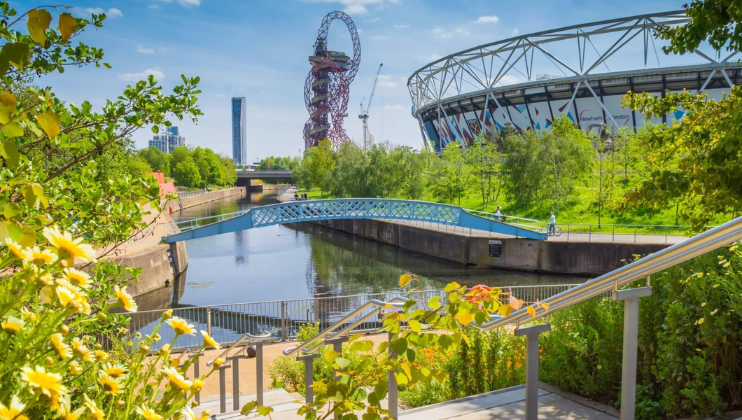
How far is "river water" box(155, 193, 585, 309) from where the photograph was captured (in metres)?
24.9

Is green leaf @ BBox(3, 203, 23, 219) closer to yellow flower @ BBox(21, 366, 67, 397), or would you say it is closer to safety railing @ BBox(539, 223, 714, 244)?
yellow flower @ BBox(21, 366, 67, 397)

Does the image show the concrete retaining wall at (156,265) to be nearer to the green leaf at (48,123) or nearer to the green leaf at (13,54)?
the green leaf at (48,123)

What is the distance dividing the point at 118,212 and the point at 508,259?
26.6m

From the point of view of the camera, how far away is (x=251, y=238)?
43.9 meters

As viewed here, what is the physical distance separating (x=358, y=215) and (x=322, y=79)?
74894mm

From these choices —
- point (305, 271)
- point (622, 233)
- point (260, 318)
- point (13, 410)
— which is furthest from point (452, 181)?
point (13, 410)

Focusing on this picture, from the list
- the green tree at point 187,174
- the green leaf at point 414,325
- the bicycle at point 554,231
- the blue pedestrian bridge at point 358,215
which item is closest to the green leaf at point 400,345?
the green leaf at point 414,325

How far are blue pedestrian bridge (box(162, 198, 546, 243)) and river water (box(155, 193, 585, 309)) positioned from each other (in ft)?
6.94

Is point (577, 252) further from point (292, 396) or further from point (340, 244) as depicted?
point (292, 396)

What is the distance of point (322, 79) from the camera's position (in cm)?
10450

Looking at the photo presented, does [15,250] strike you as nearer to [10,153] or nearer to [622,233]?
[10,153]

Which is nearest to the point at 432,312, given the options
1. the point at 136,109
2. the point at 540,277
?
the point at 136,109

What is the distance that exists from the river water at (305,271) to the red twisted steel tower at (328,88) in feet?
214


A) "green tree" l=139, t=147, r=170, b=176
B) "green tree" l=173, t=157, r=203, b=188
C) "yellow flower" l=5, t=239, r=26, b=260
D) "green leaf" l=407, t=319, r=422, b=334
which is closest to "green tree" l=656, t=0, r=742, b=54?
"green leaf" l=407, t=319, r=422, b=334
